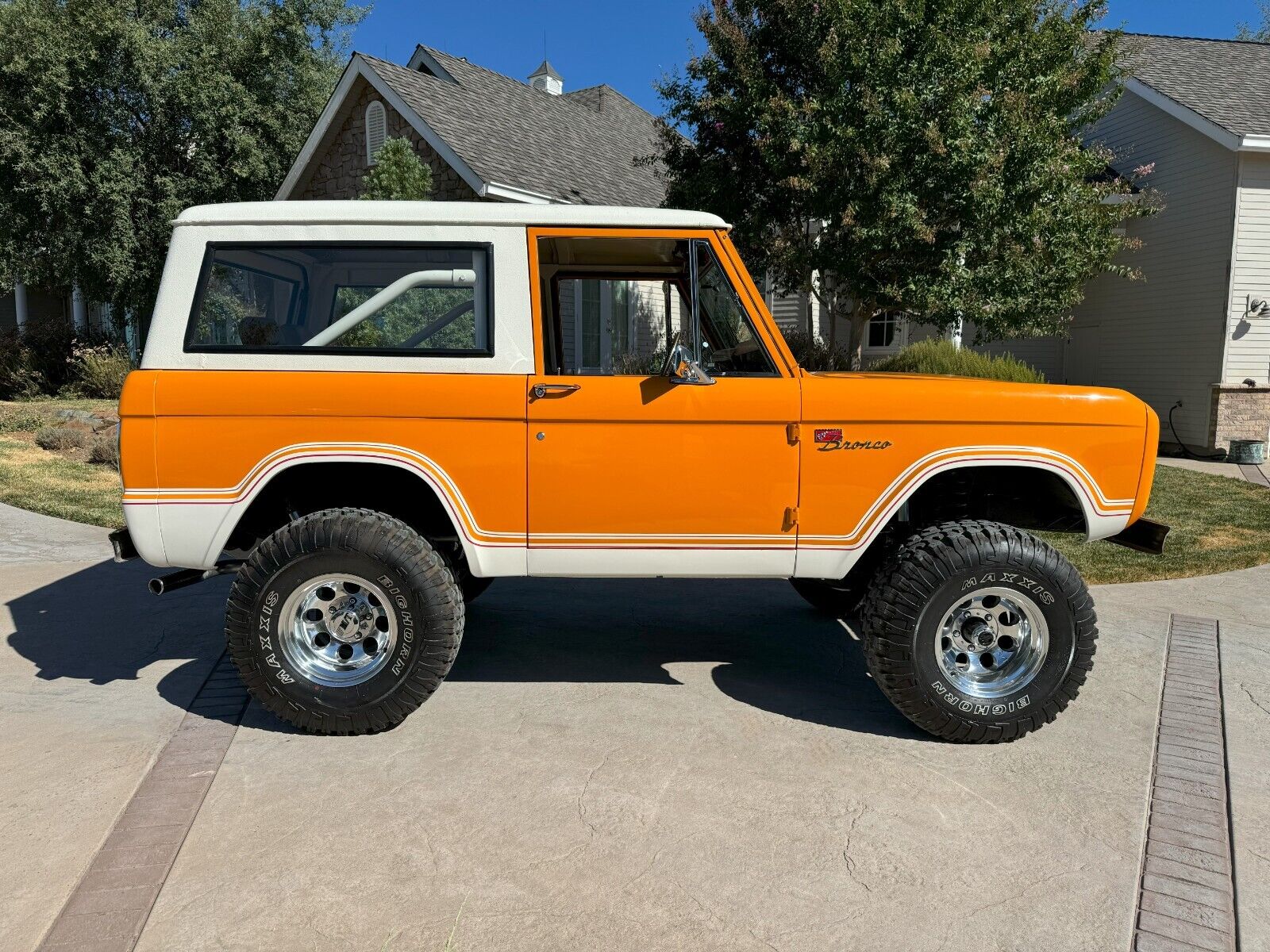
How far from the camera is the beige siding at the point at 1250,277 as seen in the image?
42.8 ft

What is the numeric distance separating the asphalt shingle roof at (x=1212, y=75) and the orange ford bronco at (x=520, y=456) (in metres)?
12.4

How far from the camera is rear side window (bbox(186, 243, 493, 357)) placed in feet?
12.0

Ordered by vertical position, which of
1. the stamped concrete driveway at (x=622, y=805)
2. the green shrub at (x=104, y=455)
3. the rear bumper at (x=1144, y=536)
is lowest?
the stamped concrete driveway at (x=622, y=805)

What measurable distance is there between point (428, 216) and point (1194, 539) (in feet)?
23.6

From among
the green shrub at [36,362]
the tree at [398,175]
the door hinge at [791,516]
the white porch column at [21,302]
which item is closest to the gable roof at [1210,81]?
the tree at [398,175]

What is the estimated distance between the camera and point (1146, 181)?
580 inches

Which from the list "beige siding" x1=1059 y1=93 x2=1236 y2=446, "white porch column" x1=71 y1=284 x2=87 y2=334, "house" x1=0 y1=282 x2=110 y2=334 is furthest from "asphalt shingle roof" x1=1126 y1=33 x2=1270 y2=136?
"house" x1=0 y1=282 x2=110 y2=334

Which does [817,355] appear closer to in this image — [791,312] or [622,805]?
[791,312]

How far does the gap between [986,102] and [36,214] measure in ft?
59.2

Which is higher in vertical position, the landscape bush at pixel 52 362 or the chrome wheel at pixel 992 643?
the landscape bush at pixel 52 362

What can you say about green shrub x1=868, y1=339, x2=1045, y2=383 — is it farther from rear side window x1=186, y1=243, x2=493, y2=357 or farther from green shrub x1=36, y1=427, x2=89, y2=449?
green shrub x1=36, y1=427, x2=89, y2=449

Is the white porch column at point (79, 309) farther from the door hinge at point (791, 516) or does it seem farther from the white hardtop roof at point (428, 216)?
the door hinge at point (791, 516)

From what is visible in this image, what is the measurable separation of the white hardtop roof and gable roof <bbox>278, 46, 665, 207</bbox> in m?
10.2

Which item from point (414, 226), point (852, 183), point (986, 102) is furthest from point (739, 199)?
point (414, 226)
